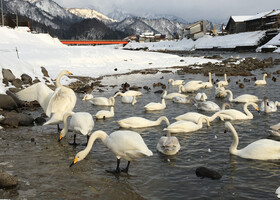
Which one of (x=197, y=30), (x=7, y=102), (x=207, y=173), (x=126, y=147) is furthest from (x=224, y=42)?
(x=126, y=147)

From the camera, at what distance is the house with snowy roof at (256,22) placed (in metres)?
95.8

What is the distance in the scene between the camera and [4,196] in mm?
6344

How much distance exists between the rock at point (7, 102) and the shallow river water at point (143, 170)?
3500 mm

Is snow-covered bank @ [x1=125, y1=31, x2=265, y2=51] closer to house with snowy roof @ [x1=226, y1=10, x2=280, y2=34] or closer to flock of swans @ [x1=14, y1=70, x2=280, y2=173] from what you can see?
house with snowy roof @ [x1=226, y1=10, x2=280, y2=34]

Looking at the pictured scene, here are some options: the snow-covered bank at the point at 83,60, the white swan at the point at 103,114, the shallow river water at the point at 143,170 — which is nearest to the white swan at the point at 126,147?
the shallow river water at the point at 143,170

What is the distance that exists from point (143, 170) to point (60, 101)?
4.92 meters

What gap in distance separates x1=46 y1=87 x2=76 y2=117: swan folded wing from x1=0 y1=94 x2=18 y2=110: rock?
182 inches

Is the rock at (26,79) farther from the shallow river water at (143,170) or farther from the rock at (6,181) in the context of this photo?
the rock at (6,181)

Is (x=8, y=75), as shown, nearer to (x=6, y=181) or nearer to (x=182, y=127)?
(x=182, y=127)

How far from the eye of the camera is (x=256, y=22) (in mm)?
103438

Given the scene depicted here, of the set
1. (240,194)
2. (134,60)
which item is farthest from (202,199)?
(134,60)

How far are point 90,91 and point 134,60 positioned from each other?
26.9 m

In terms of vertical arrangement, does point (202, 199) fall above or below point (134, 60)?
below

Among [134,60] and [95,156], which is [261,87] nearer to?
[95,156]
